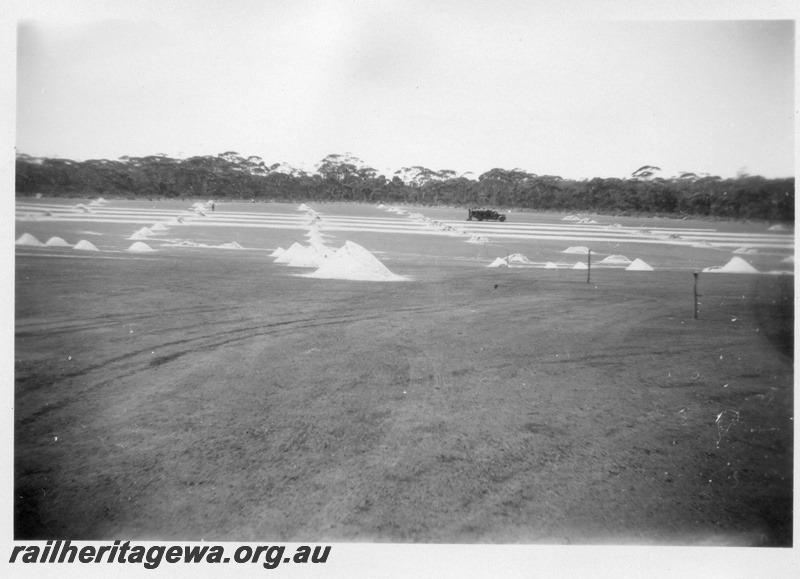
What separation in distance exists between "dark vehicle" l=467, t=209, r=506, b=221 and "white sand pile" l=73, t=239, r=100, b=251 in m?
2.56

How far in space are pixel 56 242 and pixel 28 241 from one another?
22 centimetres

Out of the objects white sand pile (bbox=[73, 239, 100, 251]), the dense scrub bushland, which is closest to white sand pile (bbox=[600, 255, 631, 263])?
the dense scrub bushland

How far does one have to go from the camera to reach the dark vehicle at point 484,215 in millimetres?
3375

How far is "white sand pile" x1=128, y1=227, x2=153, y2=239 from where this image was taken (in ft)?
10.9

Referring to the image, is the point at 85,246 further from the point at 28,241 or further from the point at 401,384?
the point at 401,384

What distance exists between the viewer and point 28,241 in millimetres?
2637

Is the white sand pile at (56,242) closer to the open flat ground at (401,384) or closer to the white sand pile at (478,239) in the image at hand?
the open flat ground at (401,384)

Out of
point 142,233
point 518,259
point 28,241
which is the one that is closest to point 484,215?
point 518,259

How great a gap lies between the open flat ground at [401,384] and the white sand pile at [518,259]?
0.18 feet

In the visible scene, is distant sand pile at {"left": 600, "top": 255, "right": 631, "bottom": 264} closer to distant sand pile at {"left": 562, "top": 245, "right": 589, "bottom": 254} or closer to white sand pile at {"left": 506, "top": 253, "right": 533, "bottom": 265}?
distant sand pile at {"left": 562, "top": 245, "right": 589, "bottom": 254}

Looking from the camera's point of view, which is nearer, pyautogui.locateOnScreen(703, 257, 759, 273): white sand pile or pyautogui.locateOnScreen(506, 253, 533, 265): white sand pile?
pyautogui.locateOnScreen(703, 257, 759, 273): white sand pile

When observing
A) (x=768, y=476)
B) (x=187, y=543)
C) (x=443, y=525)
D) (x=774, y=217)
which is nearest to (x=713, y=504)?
(x=768, y=476)

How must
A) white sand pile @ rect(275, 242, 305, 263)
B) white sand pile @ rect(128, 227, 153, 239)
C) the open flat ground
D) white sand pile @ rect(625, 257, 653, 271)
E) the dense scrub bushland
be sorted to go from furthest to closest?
white sand pile @ rect(275, 242, 305, 263), white sand pile @ rect(128, 227, 153, 239), white sand pile @ rect(625, 257, 653, 271), the dense scrub bushland, the open flat ground

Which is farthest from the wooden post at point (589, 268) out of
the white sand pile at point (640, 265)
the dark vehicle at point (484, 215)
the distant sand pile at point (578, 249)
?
the dark vehicle at point (484, 215)
